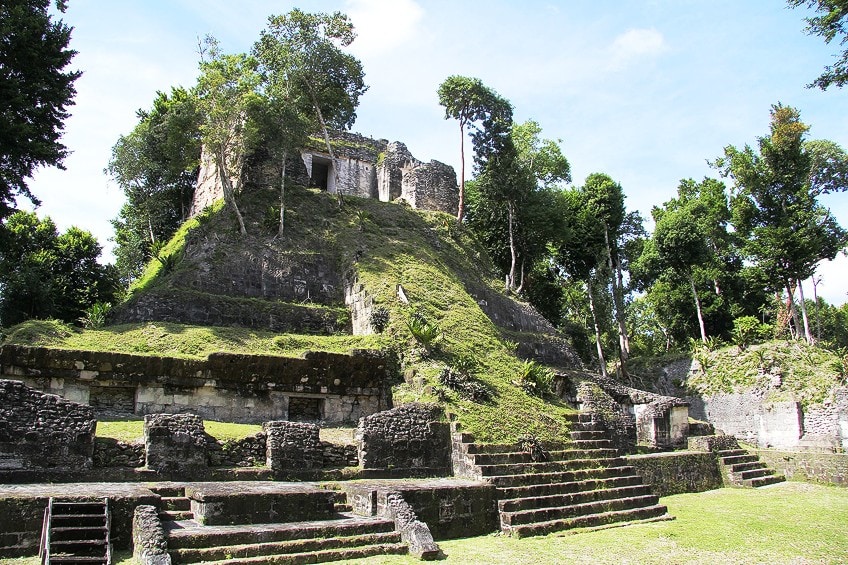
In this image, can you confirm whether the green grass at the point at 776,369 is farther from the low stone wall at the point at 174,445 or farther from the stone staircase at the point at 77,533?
the stone staircase at the point at 77,533

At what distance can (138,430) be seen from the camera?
10.3m

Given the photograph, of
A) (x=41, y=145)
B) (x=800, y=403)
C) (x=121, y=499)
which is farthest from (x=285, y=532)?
(x=800, y=403)

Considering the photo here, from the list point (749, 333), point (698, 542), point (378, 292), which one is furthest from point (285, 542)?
point (749, 333)

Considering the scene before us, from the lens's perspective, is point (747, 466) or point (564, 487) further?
point (747, 466)

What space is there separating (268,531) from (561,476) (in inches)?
227

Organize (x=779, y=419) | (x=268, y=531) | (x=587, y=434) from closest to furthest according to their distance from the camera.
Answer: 1. (x=268, y=531)
2. (x=587, y=434)
3. (x=779, y=419)

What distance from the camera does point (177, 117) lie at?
18281 millimetres

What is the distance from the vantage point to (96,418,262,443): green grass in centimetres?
985

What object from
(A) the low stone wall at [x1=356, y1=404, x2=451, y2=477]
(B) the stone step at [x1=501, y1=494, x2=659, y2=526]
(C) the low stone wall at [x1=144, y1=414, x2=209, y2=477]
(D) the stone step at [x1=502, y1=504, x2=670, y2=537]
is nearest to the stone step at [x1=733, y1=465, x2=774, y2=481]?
(B) the stone step at [x1=501, y1=494, x2=659, y2=526]

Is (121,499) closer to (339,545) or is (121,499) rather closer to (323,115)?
(339,545)

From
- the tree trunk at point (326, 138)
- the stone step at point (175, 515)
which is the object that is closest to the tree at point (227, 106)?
the tree trunk at point (326, 138)

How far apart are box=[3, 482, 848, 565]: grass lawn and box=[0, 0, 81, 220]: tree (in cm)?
880

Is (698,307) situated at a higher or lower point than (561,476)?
higher

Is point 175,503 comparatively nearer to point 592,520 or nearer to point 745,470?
point 592,520
